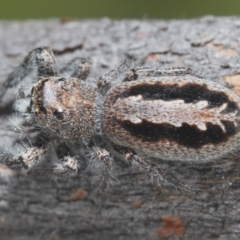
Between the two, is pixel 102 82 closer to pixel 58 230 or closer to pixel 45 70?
pixel 45 70

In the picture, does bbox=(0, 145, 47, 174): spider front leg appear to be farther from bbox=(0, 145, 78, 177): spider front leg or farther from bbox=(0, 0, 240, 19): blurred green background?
bbox=(0, 0, 240, 19): blurred green background

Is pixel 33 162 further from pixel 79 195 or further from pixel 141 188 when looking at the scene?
pixel 141 188

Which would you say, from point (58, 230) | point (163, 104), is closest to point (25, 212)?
point (58, 230)

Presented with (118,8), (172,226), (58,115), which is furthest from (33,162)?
→ (118,8)

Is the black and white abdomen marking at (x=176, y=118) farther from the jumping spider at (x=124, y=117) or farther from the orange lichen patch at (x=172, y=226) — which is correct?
the orange lichen patch at (x=172, y=226)

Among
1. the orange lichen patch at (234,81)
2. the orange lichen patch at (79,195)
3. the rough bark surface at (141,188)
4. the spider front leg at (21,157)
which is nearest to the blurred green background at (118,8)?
the rough bark surface at (141,188)
